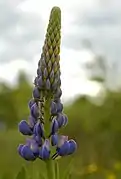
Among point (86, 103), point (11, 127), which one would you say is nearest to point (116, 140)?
point (86, 103)

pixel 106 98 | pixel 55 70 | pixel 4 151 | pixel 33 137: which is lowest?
pixel 33 137

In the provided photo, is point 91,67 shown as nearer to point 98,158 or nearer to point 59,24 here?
point 98,158

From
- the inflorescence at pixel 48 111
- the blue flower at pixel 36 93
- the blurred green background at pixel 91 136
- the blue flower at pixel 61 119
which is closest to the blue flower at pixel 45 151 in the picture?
the inflorescence at pixel 48 111

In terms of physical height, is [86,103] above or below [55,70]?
above

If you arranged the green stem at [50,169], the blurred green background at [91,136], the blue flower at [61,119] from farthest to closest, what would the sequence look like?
the blurred green background at [91,136], the blue flower at [61,119], the green stem at [50,169]

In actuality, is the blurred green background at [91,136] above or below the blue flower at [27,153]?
above

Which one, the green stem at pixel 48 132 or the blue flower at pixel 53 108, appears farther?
the blue flower at pixel 53 108

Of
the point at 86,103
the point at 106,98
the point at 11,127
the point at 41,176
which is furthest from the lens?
the point at 11,127

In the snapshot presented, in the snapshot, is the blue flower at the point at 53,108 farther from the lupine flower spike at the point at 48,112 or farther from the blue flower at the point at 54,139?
the blue flower at the point at 54,139
